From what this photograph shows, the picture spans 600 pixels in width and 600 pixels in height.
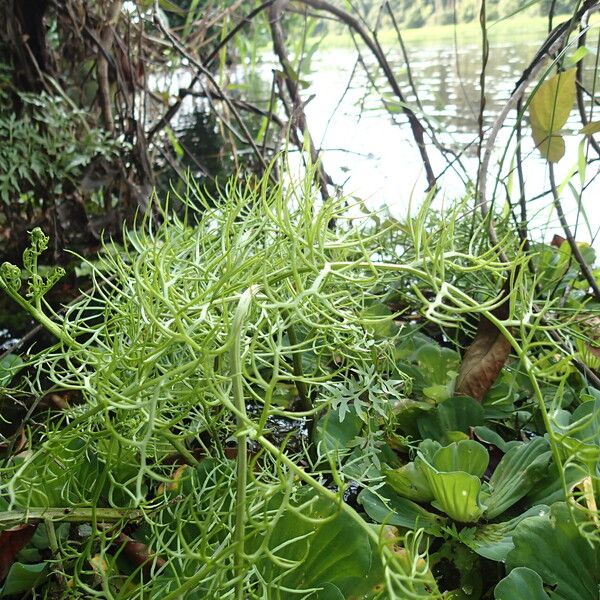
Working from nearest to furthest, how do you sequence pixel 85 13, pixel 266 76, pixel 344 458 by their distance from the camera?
pixel 344 458
pixel 85 13
pixel 266 76

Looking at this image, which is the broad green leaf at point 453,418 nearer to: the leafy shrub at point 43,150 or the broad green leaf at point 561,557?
the broad green leaf at point 561,557

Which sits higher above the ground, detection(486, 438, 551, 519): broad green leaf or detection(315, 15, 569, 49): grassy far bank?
detection(315, 15, 569, 49): grassy far bank

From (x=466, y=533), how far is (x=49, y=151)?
0.72 meters

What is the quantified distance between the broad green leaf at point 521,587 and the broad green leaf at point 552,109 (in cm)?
30

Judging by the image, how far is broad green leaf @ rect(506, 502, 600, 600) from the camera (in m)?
0.31

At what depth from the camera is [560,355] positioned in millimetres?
477

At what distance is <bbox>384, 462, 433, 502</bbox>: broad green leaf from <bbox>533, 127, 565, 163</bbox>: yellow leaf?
0.26 meters

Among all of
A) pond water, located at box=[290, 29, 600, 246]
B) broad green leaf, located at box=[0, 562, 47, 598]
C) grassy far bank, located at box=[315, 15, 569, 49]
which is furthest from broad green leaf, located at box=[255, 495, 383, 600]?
grassy far bank, located at box=[315, 15, 569, 49]

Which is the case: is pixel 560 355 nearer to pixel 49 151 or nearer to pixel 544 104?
pixel 544 104

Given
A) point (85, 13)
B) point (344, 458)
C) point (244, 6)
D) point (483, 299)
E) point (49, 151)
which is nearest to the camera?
point (344, 458)

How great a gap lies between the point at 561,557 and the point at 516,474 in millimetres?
69

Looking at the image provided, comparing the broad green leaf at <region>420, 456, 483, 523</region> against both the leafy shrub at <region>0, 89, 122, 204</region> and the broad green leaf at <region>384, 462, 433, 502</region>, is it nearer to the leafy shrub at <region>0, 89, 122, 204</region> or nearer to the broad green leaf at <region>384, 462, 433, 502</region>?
the broad green leaf at <region>384, 462, 433, 502</region>

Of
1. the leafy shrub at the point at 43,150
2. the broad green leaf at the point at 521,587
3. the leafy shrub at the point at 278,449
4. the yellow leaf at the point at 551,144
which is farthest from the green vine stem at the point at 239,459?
the leafy shrub at the point at 43,150

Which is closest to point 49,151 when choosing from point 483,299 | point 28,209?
point 28,209
